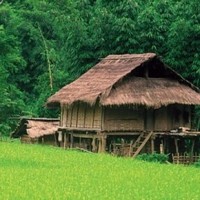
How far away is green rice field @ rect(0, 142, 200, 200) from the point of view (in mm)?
15805

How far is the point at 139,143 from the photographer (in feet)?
103

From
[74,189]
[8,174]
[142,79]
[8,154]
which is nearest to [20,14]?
[142,79]

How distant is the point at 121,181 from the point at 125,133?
42.4 feet

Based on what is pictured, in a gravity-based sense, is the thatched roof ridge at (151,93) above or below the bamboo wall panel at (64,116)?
above

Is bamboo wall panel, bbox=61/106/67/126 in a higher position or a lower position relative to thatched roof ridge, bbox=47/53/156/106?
lower

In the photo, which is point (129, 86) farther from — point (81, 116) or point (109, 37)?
point (109, 37)

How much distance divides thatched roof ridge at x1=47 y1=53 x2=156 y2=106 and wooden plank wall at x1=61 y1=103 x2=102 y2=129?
823 millimetres

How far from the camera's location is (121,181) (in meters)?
18.6

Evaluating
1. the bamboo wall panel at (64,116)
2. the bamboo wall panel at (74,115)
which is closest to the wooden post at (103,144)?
the bamboo wall panel at (74,115)

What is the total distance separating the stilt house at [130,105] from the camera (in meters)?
30.5

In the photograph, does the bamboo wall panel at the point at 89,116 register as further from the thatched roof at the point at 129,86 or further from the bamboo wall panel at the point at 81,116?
the thatched roof at the point at 129,86

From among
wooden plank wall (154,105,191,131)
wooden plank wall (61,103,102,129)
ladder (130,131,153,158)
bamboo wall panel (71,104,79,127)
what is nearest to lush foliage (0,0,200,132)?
wooden plank wall (154,105,191,131)

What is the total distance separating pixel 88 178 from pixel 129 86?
12486mm

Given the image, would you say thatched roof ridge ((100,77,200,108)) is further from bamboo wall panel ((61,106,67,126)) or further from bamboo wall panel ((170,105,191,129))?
bamboo wall panel ((61,106,67,126))
